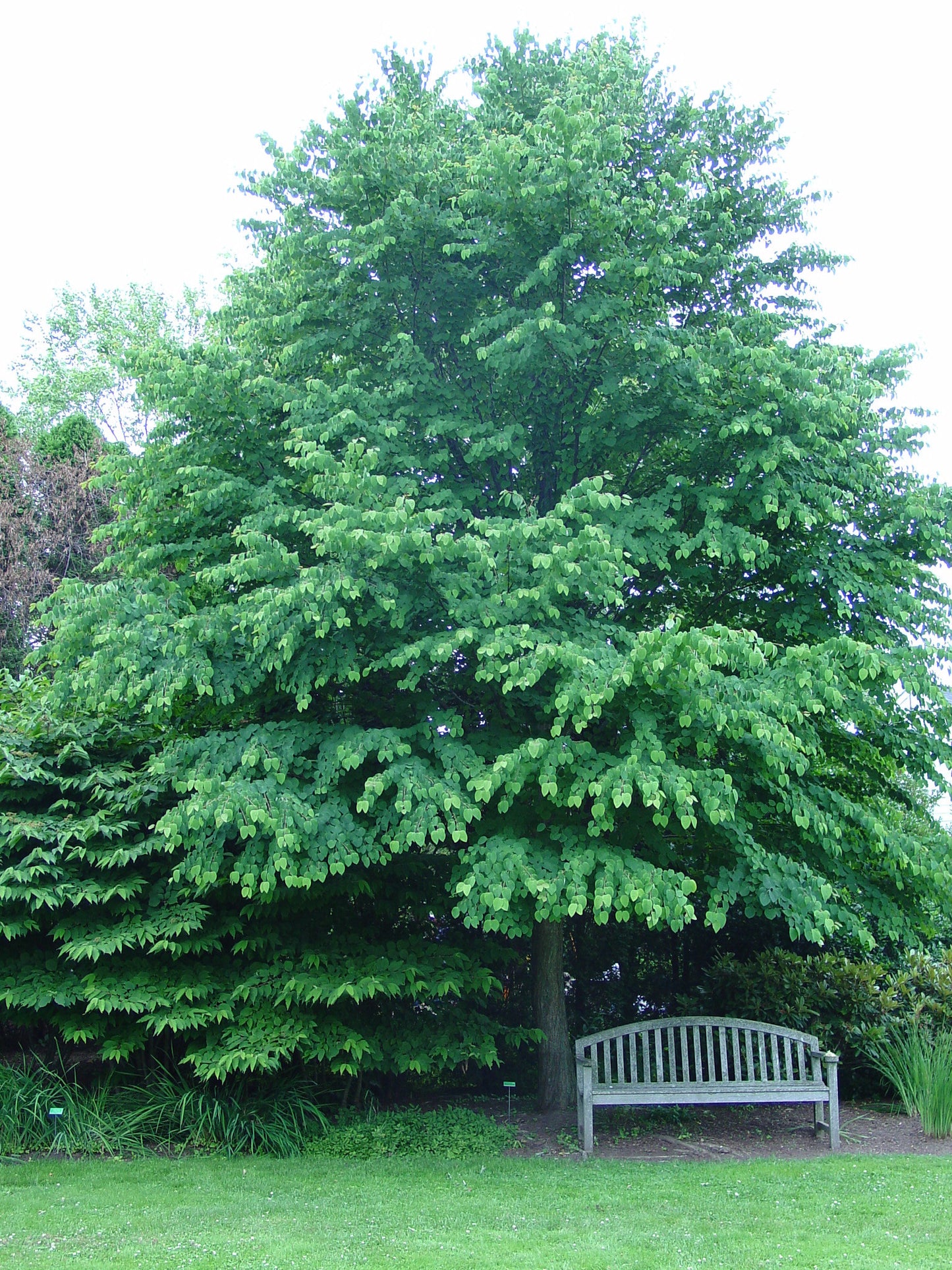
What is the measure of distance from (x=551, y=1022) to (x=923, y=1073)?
10.2ft

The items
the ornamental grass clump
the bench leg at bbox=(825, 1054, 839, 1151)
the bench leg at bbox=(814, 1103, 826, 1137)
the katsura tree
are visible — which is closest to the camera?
the katsura tree

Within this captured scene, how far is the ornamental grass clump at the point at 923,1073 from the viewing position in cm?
801

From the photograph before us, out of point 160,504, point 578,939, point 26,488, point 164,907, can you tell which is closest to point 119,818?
point 164,907

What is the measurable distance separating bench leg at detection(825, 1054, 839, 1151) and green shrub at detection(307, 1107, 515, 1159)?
2.48 meters

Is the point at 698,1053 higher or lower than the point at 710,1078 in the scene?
higher

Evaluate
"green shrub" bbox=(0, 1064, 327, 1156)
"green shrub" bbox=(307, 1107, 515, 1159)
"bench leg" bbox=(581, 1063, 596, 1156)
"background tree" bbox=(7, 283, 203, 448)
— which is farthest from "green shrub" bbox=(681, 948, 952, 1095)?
"background tree" bbox=(7, 283, 203, 448)

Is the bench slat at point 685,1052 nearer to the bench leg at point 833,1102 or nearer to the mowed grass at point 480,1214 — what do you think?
the mowed grass at point 480,1214

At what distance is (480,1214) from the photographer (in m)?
6.05

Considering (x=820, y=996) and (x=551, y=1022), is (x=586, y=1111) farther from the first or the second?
(x=820, y=996)

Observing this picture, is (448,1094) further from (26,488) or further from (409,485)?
(26,488)

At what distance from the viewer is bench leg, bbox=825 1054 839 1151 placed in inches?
309

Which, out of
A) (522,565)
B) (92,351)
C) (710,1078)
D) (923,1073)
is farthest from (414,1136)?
(92,351)

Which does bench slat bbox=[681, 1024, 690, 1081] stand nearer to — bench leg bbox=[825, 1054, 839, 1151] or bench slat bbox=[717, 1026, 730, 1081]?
bench slat bbox=[717, 1026, 730, 1081]

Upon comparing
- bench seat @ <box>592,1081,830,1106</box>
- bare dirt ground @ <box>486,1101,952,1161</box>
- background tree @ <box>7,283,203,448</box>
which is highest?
background tree @ <box>7,283,203,448</box>
